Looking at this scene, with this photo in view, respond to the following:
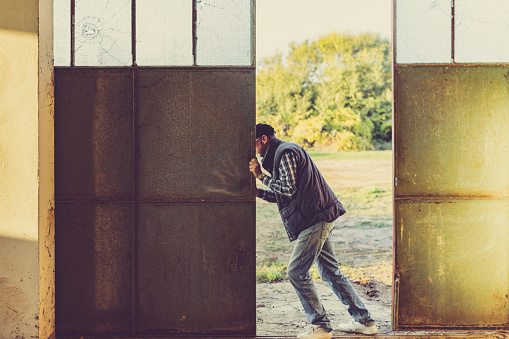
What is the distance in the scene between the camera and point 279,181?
12.3 ft

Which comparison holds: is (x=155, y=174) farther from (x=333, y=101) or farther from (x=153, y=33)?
(x=333, y=101)

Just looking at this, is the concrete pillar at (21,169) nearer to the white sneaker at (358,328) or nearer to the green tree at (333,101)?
the white sneaker at (358,328)

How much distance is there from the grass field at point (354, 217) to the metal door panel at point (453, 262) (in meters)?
2.67

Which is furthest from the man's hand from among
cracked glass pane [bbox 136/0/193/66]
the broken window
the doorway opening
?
the doorway opening

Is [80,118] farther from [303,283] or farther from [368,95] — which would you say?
[368,95]

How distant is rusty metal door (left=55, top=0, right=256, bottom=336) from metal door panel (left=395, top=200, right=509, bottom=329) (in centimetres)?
156

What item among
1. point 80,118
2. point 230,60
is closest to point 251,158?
point 230,60

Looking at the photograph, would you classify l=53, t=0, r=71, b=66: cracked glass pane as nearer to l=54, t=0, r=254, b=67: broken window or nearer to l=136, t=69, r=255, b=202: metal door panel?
l=54, t=0, r=254, b=67: broken window

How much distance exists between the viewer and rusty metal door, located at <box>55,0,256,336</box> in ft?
13.0

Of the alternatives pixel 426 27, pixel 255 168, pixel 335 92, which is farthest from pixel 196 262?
pixel 335 92

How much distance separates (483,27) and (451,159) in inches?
52.8

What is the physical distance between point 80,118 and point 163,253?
5.07ft

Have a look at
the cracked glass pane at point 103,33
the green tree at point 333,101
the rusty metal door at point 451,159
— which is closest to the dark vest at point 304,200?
the rusty metal door at point 451,159

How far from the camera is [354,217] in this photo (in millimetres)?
12117
